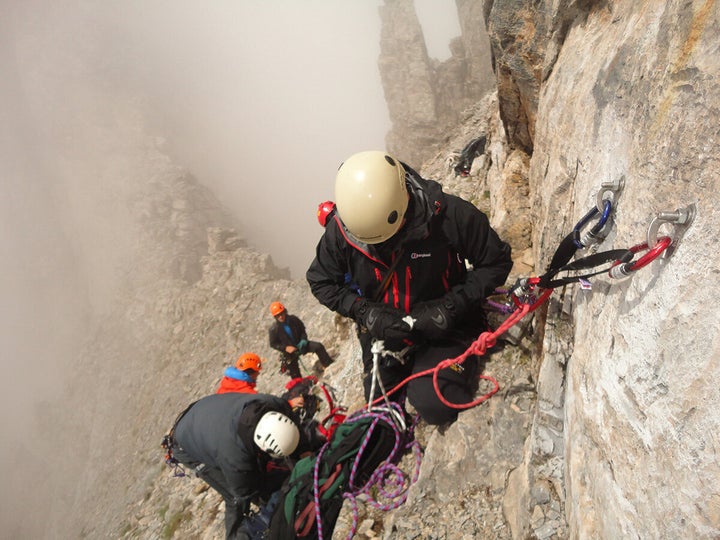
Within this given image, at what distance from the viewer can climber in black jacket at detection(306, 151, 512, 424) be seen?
3307mm

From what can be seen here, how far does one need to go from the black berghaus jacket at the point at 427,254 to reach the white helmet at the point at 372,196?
0.95 feet

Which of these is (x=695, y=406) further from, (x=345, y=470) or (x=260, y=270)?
(x=260, y=270)

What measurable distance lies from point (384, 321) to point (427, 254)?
84 centimetres

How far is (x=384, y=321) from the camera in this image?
3984mm

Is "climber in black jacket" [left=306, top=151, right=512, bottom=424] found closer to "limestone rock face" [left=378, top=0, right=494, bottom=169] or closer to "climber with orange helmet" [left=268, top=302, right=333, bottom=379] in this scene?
"climber with orange helmet" [left=268, top=302, right=333, bottom=379]

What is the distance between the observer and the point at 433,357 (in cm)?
423

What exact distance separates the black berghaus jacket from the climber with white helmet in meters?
1.51

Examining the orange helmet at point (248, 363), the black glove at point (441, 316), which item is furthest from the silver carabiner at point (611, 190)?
the orange helmet at point (248, 363)

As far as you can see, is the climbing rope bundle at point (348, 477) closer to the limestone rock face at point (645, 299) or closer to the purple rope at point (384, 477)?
the purple rope at point (384, 477)

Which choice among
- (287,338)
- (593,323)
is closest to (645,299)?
(593,323)

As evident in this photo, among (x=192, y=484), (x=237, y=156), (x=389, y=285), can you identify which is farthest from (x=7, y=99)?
(x=389, y=285)

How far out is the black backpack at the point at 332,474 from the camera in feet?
13.6

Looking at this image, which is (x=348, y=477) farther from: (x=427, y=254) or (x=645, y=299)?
(x=645, y=299)

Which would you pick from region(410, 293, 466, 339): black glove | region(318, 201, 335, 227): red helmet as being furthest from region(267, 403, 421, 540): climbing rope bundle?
region(318, 201, 335, 227): red helmet
